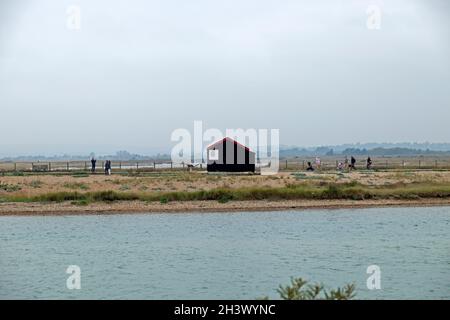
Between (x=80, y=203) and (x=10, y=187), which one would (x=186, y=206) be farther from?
(x=10, y=187)

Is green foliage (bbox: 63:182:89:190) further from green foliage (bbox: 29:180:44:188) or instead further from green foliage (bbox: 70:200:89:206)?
green foliage (bbox: 70:200:89:206)

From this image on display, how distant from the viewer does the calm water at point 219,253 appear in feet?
54.7

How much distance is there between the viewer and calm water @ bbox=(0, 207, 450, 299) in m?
16.7

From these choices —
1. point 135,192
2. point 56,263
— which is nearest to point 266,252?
point 56,263

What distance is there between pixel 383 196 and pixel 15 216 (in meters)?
19.7

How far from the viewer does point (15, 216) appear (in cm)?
3378

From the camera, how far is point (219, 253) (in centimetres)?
2184

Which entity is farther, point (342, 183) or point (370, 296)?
point (342, 183)

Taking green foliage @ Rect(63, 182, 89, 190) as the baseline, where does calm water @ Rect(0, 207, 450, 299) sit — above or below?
below

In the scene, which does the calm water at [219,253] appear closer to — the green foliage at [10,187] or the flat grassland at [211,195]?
the flat grassland at [211,195]

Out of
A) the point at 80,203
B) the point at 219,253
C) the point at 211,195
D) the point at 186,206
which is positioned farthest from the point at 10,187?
the point at 219,253

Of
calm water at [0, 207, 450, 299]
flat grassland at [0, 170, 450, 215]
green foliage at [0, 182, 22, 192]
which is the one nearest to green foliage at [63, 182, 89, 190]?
flat grassland at [0, 170, 450, 215]

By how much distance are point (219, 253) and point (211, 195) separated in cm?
1592
